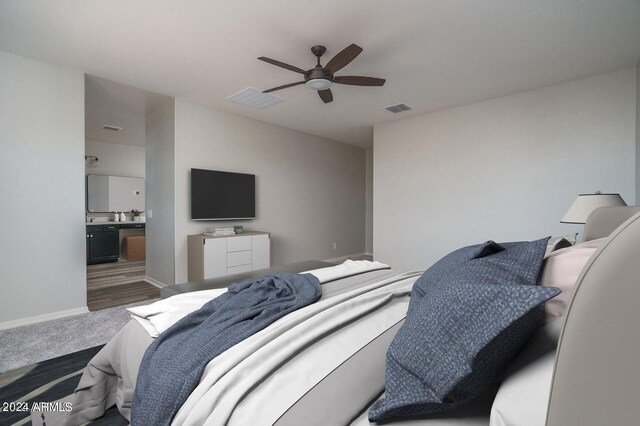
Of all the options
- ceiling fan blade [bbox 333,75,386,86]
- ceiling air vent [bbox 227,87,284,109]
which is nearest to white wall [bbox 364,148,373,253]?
ceiling air vent [bbox 227,87,284,109]

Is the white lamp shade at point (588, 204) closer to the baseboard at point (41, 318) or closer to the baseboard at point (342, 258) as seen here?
the baseboard at point (342, 258)

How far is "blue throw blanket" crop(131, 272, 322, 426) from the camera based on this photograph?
0.91 metres

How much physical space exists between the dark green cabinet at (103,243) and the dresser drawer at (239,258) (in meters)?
3.75

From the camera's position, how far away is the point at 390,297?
147cm

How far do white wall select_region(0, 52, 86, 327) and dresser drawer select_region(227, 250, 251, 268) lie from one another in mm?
1608

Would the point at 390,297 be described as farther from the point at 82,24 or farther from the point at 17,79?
the point at 17,79

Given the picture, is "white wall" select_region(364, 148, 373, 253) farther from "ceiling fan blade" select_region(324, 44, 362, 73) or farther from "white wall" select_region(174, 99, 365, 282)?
"ceiling fan blade" select_region(324, 44, 362, 73)

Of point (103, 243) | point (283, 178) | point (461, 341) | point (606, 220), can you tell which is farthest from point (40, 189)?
point (606, 220)

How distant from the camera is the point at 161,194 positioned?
4.31 metres

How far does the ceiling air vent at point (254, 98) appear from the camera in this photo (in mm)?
3709

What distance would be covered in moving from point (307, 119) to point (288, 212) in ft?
5.59

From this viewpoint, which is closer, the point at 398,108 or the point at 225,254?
the point at 225,254

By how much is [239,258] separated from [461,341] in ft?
12.6

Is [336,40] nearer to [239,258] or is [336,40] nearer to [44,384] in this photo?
[239,258]
